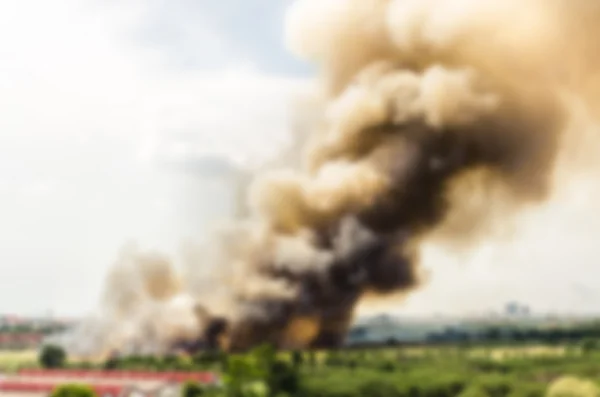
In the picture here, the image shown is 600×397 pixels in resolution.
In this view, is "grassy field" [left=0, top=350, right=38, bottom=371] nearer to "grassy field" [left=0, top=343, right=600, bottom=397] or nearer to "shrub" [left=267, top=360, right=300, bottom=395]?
"grassy field" [left=0, top=343, right=600, bottom=397]

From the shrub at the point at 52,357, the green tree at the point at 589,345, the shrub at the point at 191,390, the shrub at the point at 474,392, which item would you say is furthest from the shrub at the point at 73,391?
the green tree at the point at 589,345

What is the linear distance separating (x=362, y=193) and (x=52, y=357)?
18.5ft

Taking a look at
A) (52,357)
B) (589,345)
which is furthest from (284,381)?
(589,345)

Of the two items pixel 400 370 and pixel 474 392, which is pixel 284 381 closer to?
pixel 400 370

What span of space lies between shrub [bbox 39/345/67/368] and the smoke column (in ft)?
2.58

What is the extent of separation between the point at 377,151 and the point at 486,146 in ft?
5.85

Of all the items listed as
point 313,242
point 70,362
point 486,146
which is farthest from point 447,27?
point 70,362

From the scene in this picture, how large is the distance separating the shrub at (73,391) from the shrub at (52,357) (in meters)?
2.71

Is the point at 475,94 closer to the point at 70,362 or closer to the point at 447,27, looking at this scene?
the point at 447,27

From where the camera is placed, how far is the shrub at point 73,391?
10336 millimetres

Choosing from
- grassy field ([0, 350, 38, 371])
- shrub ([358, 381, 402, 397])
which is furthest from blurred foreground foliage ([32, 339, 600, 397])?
grassy field ([0, 350, 38, 371])

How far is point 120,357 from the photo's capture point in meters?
13.2

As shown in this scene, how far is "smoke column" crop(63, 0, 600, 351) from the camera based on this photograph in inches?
479

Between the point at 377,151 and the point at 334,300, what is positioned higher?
the point at 377,151
